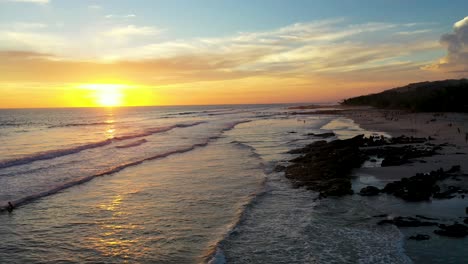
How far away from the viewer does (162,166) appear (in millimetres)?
21672

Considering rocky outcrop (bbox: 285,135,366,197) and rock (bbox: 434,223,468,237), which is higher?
rocky outcrop (bbox: 285,135,366,197)

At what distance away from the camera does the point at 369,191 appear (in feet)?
43.6

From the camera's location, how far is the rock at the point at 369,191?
13148mm

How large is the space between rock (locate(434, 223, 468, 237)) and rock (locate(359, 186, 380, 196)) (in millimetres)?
3694

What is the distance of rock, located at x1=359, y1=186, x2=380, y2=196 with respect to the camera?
43.1ft

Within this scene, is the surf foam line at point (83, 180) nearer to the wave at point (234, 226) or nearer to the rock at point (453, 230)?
the wave at point (234, 226)

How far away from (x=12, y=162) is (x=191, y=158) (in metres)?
11.3

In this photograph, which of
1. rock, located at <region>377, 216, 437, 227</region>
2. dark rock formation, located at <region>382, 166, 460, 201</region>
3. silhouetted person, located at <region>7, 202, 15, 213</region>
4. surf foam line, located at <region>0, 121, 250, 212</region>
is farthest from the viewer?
surf foam line, located at <region>0, 121, 250, 212</region>

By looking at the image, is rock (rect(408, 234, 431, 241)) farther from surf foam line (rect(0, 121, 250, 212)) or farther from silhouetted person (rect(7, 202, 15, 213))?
surf foam line (rect(0, 121, 250, 212))

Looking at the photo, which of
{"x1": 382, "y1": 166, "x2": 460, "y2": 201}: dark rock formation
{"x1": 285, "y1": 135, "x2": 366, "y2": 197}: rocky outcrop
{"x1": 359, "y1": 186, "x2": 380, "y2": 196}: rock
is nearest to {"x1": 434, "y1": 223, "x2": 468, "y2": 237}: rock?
{"x1": 382, "y1": 166, "x2": 460, "y2": 201}: dark rock formation

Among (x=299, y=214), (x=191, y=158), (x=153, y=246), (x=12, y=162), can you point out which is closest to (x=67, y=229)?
(x=153, y=246)

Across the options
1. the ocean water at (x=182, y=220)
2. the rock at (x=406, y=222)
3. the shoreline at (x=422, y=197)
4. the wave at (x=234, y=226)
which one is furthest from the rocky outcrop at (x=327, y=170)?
the rock at (x=406, y=222)

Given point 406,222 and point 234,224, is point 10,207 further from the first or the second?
point 406,222

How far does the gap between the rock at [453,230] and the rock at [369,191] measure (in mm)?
3694
